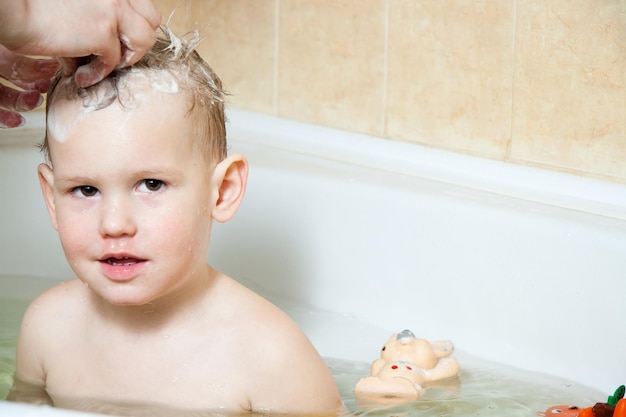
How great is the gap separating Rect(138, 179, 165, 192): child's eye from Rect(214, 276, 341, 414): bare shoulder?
0.21 metres

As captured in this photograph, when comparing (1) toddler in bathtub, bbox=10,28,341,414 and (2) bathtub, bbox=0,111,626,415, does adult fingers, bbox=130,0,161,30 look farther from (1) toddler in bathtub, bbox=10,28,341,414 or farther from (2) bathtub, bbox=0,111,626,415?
(2) bathtub, bbox=0,111,626,415

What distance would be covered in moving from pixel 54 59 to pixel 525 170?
818 mm

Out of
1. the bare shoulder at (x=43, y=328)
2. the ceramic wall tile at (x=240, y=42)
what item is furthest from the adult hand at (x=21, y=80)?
the ceramic wall tile at (x=240, y=42)

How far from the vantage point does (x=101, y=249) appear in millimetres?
1193

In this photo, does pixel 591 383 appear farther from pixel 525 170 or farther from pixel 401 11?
pixel 401 11

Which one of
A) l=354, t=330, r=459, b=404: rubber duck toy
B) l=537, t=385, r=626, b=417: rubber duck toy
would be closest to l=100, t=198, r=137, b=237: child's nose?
l=354, t=330, r=459, b=404: rubber duck toy

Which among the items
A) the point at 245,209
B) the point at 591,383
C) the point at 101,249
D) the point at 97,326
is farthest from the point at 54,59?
the point at 591,383

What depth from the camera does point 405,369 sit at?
4.84ft

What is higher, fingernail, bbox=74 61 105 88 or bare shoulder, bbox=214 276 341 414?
fingernail, bbox=74 61 105 88

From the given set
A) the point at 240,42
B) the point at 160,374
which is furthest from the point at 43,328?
the point at 240,42

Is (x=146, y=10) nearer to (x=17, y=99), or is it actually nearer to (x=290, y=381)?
(x=17, y=99)

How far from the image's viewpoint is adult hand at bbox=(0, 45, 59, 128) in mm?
1244

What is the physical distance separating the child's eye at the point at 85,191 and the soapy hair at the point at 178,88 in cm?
8

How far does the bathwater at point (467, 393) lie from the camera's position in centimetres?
139
